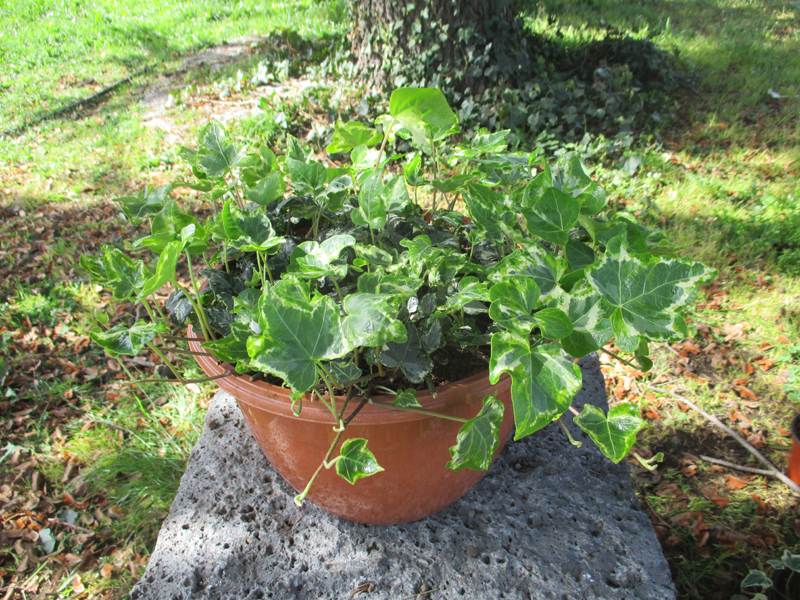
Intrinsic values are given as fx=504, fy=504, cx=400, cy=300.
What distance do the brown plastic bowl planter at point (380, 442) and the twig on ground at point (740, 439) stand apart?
1017 mm

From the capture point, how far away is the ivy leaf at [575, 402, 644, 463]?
0.74m

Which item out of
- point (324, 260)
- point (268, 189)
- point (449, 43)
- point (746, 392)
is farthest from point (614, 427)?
point (449, 43)

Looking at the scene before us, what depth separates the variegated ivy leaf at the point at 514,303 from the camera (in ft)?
2.24

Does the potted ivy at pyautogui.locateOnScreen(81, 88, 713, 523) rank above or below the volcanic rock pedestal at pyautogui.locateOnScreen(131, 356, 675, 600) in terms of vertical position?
above

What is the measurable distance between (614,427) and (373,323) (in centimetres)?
41

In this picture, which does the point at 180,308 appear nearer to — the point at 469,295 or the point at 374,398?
the point at 374,398

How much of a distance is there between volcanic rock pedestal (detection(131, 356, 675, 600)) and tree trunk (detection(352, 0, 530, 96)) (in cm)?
255

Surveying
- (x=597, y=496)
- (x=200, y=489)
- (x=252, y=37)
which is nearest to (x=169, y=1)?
(x=252, y=37)

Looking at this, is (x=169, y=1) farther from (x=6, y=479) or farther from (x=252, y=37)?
(x=6, y=479)

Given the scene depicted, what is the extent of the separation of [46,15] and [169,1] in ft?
4.94

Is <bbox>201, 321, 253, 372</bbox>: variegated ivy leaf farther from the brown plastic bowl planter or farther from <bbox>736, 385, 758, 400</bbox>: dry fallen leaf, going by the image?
<bbox>736, 385, 758, 400</bbox>: dry fallen leaf

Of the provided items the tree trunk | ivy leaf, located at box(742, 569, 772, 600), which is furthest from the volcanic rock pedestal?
the tree trunk

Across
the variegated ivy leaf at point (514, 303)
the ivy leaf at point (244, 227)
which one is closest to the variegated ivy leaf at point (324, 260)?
the ivy leaf at point (244, 227)

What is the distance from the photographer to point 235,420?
1.55 meters
